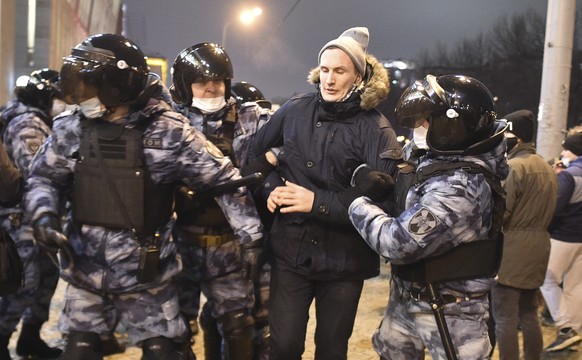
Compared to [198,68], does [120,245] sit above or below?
below

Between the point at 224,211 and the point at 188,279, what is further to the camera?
the point at 188,279

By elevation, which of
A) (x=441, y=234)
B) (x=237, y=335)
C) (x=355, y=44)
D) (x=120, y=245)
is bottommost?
(x=237, y=335)

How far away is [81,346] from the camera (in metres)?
3.21

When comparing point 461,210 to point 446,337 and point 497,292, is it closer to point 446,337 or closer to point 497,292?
point 446,337

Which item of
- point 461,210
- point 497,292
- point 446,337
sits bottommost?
point 497,292

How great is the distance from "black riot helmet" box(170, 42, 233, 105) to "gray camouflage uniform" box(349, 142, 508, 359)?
147 centimetres

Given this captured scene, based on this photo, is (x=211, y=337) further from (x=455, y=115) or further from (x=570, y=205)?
(x=570, y=205)

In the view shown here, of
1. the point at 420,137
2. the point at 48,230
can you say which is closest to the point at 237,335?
the point at 48,230

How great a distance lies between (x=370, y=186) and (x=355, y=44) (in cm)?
85

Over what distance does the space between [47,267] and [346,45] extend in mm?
3099

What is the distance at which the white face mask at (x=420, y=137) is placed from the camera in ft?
10.0

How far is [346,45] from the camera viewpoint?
3473mm

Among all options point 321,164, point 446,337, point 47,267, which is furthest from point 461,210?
point 47,267

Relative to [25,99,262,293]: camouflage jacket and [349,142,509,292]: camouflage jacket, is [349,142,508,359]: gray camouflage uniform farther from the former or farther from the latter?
[25,99,262,293]: camouflage jacket
